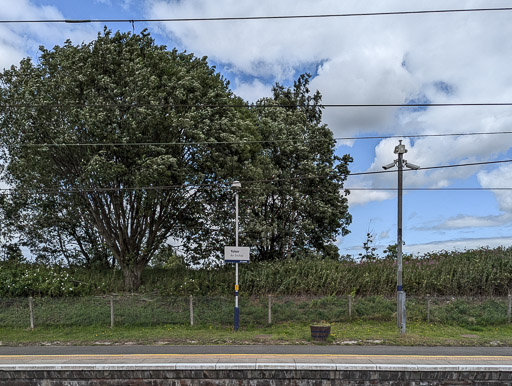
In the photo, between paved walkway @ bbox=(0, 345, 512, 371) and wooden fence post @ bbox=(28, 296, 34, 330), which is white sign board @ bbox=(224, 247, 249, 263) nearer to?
paved walkway @ bbox=(0, 345, 512, 371)

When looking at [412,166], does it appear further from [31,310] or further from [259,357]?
[31,310]

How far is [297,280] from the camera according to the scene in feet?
71.9

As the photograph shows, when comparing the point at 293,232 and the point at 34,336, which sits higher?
the point at 293,232

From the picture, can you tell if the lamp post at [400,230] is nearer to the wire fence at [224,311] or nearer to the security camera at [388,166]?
the security camera at [388,166]

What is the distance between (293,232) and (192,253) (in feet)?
22.7

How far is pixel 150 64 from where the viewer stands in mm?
21922

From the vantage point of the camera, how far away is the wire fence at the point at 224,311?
60.9 feet

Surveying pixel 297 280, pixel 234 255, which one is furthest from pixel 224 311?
pixel 297 280

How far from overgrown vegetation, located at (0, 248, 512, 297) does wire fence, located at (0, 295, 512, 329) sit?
0.92m

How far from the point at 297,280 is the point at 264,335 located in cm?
597

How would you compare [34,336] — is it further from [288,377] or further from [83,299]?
[288,377]

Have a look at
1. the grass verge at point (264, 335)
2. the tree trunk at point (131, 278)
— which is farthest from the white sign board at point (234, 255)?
the tree trunk at point (131, 278)

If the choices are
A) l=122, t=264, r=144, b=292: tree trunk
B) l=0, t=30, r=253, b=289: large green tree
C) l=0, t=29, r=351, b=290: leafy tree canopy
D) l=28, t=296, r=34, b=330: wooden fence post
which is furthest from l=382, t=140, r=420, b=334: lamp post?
l=28, t=296, r=34, b=330: wooden fence post

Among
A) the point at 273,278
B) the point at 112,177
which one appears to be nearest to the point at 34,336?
the point at 112,177
